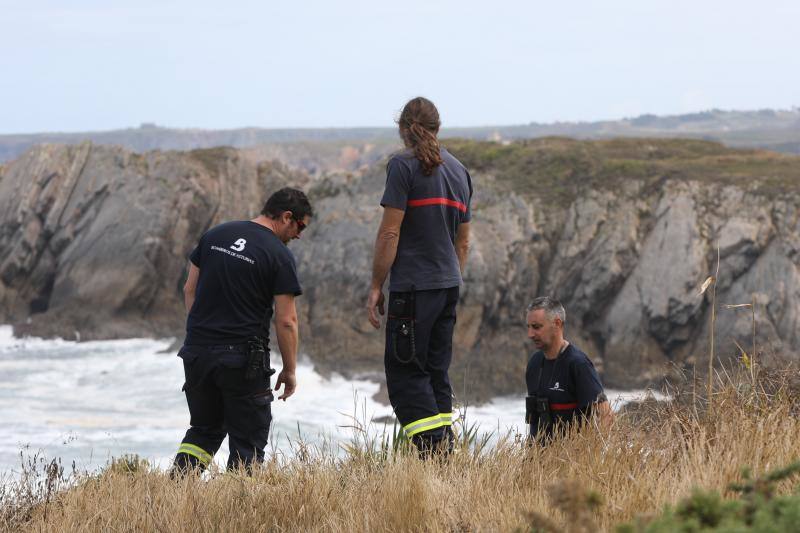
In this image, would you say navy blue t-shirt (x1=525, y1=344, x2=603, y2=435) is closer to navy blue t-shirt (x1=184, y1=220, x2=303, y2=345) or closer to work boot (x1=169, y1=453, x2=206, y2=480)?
navy blue t-shirt (x1=184, y1=220, x2=303, y2=345)

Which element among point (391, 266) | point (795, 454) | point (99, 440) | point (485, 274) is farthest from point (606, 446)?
point (485, 274)

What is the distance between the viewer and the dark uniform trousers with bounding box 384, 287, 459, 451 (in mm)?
6352

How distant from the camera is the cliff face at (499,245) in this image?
2414 cm

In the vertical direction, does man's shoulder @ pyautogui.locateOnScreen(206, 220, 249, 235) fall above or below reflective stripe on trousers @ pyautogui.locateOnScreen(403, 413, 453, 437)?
above

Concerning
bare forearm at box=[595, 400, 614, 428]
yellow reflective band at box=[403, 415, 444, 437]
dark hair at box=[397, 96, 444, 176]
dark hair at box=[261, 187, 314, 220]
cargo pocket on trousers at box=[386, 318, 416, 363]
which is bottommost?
yellow reflective band at box=[403, 415, 444, 437]

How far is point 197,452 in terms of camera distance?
6.84 meters

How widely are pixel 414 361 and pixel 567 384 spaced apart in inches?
36.3

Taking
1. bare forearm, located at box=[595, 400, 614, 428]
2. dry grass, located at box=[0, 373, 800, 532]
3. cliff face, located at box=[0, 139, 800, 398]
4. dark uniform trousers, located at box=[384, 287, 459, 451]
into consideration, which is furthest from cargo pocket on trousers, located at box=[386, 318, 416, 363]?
cliff face, located at box=[0, 139, 800, 398]

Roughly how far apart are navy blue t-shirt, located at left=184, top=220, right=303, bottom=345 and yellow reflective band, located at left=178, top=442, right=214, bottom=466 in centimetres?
64

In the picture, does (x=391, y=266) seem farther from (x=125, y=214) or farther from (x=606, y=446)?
(x=125, y=214)

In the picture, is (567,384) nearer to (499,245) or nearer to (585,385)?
(585,385)

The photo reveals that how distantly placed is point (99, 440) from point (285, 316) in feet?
45.5

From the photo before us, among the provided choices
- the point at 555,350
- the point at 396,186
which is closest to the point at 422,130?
the point at 396,186

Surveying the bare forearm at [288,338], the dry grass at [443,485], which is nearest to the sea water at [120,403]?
the bare forearm at [288,338]
